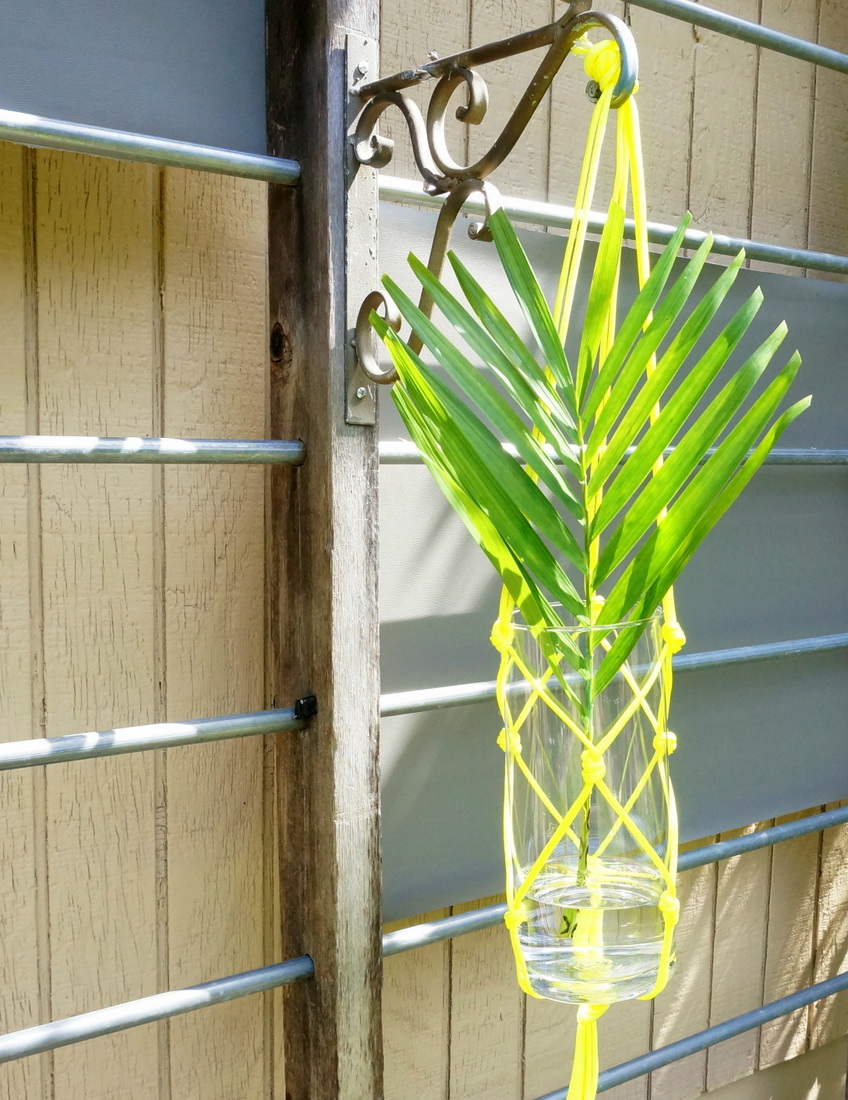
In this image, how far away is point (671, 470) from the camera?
1.76ft

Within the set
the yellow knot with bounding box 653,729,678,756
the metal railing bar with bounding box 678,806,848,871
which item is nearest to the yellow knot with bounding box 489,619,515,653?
the yellow knot with bounding box 653,729,678,756

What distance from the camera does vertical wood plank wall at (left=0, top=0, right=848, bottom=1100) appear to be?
821 mm

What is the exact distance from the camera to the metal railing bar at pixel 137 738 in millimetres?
682

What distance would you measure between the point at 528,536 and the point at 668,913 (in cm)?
21

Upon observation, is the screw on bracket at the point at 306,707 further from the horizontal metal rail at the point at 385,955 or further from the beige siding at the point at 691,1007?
the beige siding at the point at 691,1007

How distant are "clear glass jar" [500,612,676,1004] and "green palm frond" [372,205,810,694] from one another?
2cm

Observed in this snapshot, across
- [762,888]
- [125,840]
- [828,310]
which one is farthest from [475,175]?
[762,888]

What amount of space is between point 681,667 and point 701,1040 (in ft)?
1.56

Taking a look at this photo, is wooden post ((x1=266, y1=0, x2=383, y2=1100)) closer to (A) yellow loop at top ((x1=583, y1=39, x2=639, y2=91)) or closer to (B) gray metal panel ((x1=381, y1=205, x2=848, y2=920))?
(B) gray metal panel ((x1=381, y1=205, x2=848, y2=920))

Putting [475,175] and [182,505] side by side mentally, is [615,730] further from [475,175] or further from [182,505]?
[182,505]

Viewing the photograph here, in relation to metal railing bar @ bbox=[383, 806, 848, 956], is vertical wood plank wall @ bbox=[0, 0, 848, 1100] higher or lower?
higher

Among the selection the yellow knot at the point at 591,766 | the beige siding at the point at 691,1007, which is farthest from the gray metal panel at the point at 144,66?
the beige siding at the point at 691,1007

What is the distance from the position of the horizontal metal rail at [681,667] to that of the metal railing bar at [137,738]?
10 cm

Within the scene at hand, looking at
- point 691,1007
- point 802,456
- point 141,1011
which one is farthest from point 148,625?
point 691,1007
